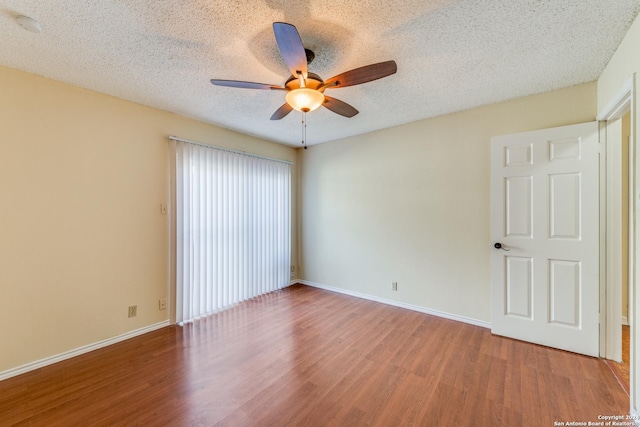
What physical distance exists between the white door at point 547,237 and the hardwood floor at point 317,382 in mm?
257

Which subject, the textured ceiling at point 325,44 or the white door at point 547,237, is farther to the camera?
the white door at point 547,237

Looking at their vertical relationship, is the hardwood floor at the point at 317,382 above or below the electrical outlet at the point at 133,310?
below

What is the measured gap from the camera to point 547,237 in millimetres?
2557

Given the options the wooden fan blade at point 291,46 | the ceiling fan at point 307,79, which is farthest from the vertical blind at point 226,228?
the wooden fan blade at point 291,46

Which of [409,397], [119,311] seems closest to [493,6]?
[409,397]

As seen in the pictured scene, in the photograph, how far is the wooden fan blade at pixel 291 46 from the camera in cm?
134

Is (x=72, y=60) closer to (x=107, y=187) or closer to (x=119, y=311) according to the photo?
(x=107, y=187)

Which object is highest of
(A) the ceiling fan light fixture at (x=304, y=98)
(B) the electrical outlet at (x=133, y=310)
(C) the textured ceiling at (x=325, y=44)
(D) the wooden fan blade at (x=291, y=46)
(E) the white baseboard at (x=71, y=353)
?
(C) the textured ceiling at (x=325, y=44)

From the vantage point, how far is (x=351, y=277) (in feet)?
13.8

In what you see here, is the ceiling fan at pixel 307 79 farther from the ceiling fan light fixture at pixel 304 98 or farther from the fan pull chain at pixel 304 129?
the fan pull chain at pixel 304 129

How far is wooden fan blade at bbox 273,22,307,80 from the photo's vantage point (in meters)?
1.34

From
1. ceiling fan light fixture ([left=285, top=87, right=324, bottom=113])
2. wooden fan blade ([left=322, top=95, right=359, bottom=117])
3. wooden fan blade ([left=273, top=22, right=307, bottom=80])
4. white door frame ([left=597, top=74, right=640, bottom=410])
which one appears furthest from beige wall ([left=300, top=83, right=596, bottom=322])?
wooden fan blade ([left=273, top=22, right=307, bottom=80])

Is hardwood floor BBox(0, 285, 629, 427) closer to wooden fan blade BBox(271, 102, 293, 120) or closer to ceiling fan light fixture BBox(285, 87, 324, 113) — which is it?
ceiling fan light fixture BBox(285, 87, 324, 113)

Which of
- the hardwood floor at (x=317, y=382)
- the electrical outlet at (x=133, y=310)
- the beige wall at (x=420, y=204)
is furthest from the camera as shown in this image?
the beige wall at (x=420, y=204)
